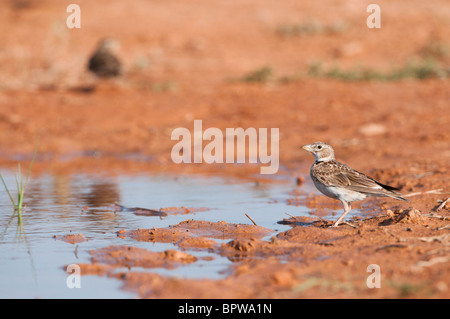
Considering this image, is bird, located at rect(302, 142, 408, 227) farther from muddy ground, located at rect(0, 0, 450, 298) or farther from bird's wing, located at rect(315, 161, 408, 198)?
muddy ground, located at rect(0, 0, 450, 298)

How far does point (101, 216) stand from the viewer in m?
7.45

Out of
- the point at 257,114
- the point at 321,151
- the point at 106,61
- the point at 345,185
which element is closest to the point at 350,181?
the point at 345,185

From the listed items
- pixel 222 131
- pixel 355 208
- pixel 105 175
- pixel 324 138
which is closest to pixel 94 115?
pixel 222 131

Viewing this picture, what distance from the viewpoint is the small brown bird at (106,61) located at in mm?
16781

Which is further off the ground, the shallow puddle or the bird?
the bird

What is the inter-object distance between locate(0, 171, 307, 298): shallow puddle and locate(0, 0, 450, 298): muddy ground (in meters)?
0.22

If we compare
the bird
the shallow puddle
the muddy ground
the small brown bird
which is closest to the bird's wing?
the bird

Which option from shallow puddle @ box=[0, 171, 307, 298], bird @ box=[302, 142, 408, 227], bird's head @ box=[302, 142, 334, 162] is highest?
bird's head @ box=[302, 142, 334, 162]

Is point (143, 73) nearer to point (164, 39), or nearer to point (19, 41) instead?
point (164, 39)

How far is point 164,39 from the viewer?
2255 centimetres

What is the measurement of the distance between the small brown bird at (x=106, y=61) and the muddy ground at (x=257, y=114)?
1.71 ft

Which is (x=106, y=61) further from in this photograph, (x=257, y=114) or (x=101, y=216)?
(x=101, y=216)

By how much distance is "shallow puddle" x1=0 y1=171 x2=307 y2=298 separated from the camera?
16.6 feet
